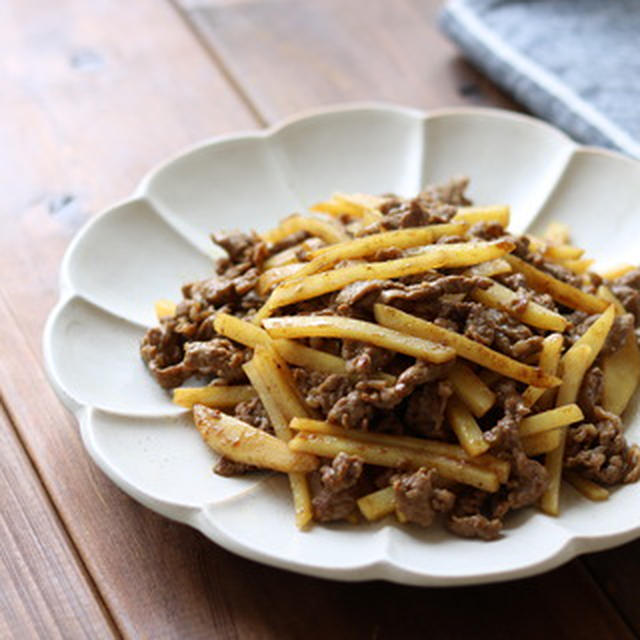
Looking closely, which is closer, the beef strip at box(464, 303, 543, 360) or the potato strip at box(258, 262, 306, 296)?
the beef strip at box(464, 303, 543, 360)

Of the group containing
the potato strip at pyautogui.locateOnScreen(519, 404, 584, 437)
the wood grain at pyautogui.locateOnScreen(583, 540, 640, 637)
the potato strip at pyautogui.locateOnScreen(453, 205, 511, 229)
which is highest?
the potato strip at pyautogui.locateOnScreen(453, 205, 511, 229)

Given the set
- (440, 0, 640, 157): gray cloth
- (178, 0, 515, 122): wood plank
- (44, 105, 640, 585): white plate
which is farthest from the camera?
(178, 0, 515, 122): wood plank

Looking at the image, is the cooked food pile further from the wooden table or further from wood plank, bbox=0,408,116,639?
wood plank, bbox=0,408,116,639

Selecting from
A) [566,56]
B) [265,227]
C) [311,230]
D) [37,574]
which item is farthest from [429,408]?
[566,56]

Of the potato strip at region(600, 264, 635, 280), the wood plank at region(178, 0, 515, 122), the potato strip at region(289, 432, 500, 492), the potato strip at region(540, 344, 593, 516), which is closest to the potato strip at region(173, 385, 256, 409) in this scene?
the potato strip at region(289, 432, 500, 492)

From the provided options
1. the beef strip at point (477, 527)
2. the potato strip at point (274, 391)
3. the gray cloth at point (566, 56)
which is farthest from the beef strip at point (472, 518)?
the gray cloth at point (566, 56)

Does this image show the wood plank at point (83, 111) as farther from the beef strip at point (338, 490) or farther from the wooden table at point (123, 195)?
the beef strip at point (338, 490)

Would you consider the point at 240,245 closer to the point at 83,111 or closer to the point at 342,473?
the point at 342,473
